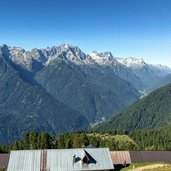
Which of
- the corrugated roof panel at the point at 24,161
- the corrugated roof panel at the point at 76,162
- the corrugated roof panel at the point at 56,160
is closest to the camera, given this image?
the corrugated roof panel at the point at 24,161

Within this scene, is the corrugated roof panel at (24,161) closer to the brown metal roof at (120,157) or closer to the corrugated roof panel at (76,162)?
the corrugated roof panel at (76,162)

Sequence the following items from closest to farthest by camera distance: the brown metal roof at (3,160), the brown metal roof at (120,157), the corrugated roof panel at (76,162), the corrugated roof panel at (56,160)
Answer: the corrugated roof panel at (56,160) → the corrugated roof panel at (76,162) → the brown metal roof at (120,157) → the brown metal roof at (3,160)

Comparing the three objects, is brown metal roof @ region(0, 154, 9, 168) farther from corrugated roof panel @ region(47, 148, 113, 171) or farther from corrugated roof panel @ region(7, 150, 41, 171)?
corrugated roof panel @ region(47, 148, 113, 171)

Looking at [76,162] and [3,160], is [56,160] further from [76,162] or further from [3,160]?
[3,160]

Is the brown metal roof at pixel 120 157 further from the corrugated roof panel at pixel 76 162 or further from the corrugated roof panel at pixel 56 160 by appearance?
the corrugated roof panel at pixel 56 160

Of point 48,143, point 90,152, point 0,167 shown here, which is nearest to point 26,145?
point 48,143

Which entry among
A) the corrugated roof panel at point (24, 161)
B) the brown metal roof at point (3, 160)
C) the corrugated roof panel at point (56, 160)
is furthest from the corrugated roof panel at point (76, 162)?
the brown metal roof at point (3, 160)

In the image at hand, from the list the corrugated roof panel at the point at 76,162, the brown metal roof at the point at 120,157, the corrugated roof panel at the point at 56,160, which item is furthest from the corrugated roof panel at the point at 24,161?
the brown metal roof at the point at 120,157

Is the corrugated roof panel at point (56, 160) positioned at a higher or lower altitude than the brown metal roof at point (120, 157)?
lower

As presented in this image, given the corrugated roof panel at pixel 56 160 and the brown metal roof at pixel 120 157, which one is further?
the brown metal roof at pixel 120 157

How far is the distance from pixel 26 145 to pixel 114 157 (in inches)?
3120

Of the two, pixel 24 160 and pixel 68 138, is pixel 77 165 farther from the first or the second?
pixel 68 138

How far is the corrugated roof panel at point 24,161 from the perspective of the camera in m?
93.7

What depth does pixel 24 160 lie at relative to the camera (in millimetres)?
95625
